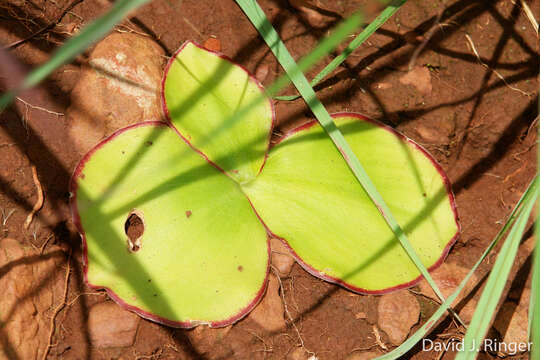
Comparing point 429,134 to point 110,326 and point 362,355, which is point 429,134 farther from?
point 110,326

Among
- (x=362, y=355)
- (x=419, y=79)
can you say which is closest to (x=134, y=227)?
(x=362, y=355)

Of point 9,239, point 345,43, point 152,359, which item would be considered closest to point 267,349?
point 152,359

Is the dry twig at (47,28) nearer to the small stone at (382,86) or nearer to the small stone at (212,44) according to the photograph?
the small stone at (212,44)

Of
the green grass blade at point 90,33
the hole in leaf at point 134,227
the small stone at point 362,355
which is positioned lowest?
the small stone at point 362,355

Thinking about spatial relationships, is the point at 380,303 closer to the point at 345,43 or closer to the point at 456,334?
the point at 456,334

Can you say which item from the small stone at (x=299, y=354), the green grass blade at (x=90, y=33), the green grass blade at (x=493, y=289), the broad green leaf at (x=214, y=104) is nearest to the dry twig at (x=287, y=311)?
the small stone at (x=299, y=354)

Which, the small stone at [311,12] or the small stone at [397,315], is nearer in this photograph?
the small stone at [397,315]
